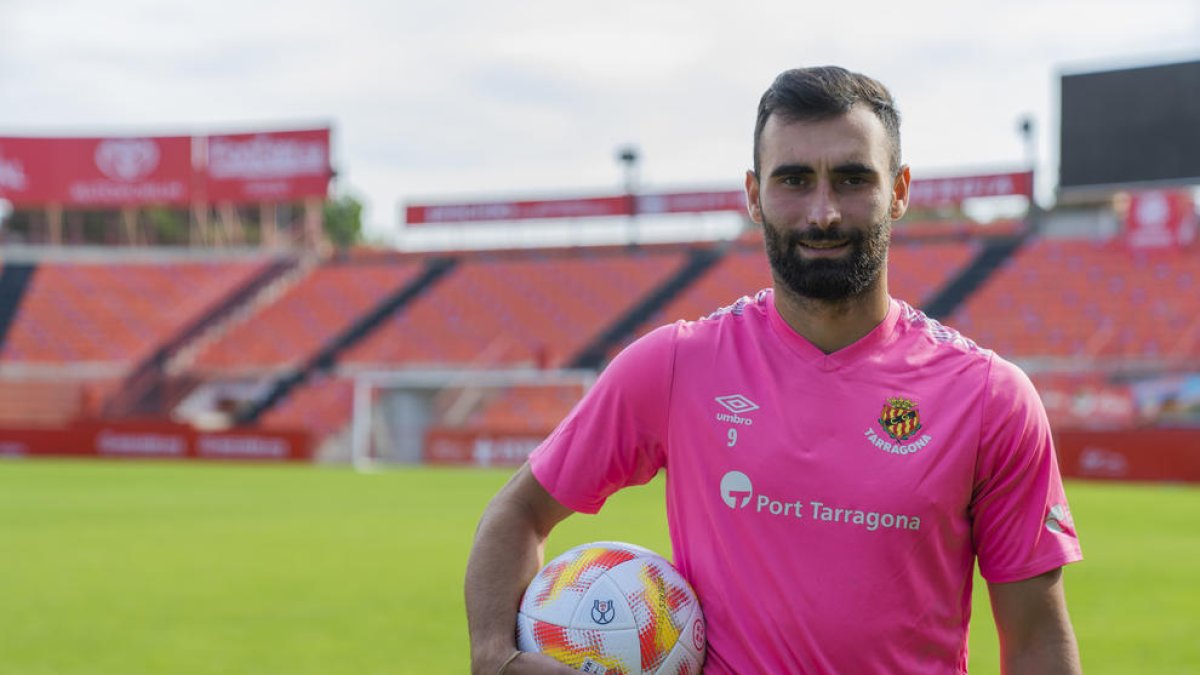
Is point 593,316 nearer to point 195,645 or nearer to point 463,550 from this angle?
point 463,550

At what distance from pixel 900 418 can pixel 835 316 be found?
25 centimetres

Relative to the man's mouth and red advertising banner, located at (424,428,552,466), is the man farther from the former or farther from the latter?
red advertising banner, located at (424,428,552,466)

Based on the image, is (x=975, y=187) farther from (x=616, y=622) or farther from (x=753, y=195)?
(x=616, y=622)

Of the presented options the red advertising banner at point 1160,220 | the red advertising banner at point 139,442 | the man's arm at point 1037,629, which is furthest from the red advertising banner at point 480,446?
the man's arm at point 1037,629

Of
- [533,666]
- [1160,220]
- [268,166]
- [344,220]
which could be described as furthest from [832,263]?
[344,220]

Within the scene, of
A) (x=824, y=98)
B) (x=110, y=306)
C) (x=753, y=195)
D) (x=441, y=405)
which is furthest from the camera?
(x=110, y=306)

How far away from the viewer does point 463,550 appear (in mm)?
13078

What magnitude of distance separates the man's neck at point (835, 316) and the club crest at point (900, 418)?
162 millimetres

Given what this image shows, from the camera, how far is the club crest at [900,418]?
2705mm

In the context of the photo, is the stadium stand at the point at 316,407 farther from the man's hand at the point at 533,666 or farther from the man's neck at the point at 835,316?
the man's neck at the point at 835,316

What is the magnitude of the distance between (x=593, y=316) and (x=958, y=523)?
122ft

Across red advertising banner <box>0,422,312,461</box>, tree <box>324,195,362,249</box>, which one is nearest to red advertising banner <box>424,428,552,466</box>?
red advertising banner <box>0,422,312,461</box>

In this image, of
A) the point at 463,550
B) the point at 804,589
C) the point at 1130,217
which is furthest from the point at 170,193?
the point at 804,589

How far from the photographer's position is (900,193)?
9.25 ft
